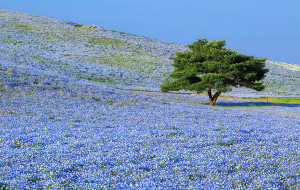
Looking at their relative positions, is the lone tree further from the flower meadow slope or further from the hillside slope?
the hillside slope

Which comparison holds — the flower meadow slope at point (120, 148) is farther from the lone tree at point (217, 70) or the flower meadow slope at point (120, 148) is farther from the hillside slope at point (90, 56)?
the hillside slope at point (90, 56)

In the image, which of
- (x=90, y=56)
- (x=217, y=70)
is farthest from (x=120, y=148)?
(x=90, y=56)

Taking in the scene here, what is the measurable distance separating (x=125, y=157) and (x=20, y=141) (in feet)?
15.7

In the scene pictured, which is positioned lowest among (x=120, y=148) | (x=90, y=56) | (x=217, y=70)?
(x=120, y=148)

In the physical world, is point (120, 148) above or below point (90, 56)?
below

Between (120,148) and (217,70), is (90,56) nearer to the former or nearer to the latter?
(217,70)

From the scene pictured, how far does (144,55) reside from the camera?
80938mm

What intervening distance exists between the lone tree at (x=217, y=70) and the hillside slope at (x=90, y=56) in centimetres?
1350

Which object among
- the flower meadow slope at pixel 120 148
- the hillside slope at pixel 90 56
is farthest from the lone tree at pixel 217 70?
the hillside slope at pixel 90 56

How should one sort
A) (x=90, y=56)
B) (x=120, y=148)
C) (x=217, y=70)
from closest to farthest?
(x=120, y=148), (x=217, y=70), (x=90, y=56)

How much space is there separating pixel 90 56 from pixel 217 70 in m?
41.2

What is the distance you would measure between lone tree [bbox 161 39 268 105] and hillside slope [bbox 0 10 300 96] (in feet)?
44.3

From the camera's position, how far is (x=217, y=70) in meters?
36.2

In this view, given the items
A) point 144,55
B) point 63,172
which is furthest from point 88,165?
point 144,55
